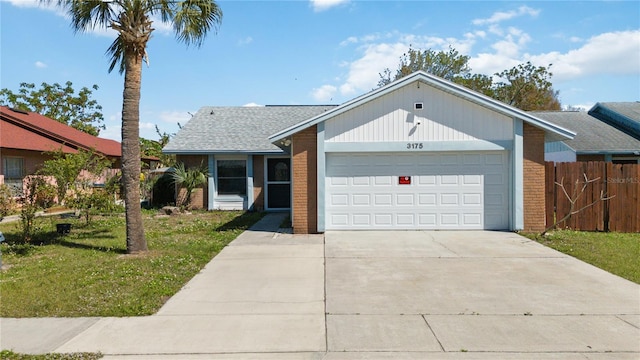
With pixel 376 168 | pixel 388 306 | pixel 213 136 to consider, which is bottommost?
pixel 388 306

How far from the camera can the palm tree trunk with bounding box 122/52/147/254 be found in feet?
29.7

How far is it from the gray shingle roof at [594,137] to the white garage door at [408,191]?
22.1ft

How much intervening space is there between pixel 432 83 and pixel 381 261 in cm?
565

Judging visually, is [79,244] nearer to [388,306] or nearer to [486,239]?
[388,306]

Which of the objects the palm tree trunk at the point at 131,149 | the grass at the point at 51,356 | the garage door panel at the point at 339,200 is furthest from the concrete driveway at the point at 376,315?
the garage door panel at the point at 339,200

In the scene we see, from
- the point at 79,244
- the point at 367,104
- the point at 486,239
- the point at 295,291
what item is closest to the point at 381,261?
the point at 295,291

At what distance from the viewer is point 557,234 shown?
37.3 ft

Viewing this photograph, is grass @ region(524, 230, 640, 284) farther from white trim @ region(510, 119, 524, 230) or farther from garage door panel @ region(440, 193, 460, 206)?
garage door panel @ region(440, 193, 460, 206)

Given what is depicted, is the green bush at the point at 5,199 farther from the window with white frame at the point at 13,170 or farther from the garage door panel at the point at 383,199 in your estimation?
the garage door panel at the point at 383,199

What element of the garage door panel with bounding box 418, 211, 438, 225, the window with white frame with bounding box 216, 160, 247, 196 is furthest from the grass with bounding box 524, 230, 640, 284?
the window with white frame with bounding box 216, 160, 247, 196

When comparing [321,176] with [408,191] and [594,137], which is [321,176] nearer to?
[408,191]

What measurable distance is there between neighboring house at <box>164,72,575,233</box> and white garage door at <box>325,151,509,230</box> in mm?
28

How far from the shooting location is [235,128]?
19.7m

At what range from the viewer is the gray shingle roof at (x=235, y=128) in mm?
17781
